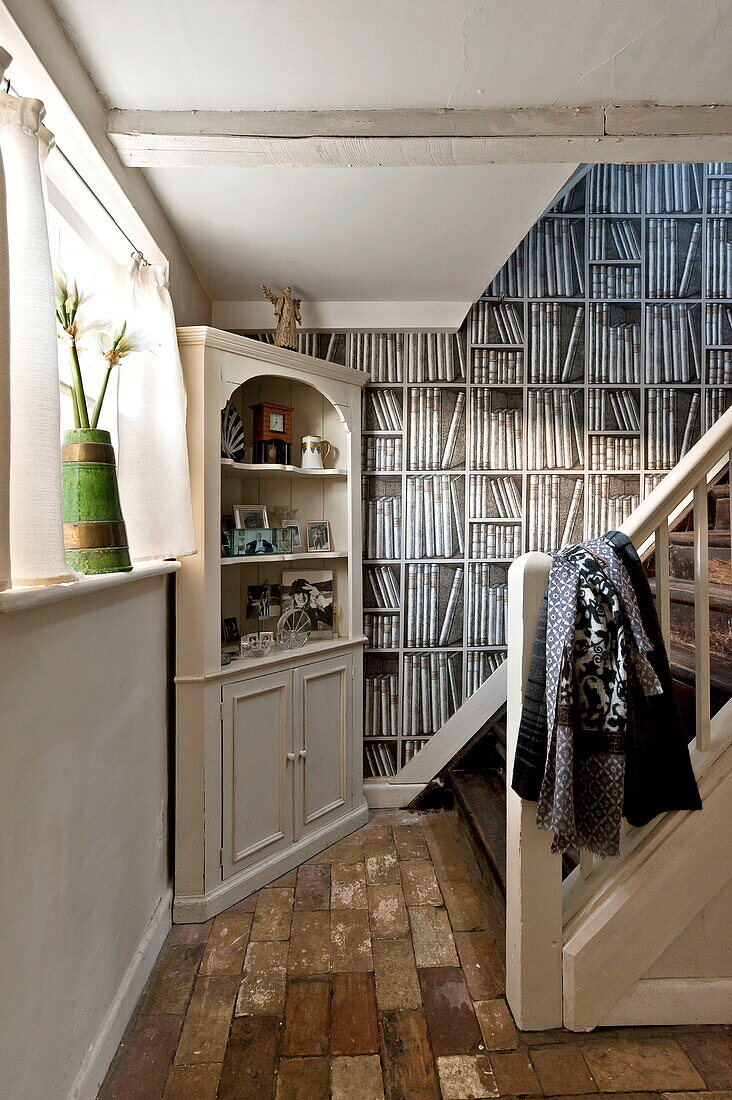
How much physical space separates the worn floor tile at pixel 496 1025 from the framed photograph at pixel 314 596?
5.01 ft

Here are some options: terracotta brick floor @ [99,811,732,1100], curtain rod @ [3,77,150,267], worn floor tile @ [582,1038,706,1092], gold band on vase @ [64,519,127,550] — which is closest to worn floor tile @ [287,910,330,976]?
terracotta brick floor @ [99,811,732,1100]

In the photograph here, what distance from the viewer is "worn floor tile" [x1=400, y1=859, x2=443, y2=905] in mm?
2355

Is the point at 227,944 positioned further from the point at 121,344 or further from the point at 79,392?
the point at 121,344

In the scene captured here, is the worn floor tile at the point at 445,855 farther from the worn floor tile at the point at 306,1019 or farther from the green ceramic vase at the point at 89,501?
the green ceramic vase at the point at 89,501

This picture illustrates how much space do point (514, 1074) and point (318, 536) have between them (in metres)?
2.02

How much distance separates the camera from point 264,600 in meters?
2.87

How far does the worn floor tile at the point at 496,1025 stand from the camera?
5.50 feet

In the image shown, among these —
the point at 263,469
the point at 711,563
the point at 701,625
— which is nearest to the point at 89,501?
the point at 263,469

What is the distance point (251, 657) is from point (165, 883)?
0.83 meters

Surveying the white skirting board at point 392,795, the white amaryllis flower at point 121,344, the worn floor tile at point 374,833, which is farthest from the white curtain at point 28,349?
the white skirting board at point 392,795

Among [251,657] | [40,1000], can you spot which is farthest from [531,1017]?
[251,657]

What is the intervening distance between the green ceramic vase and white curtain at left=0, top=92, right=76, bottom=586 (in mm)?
341

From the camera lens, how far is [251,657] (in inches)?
101

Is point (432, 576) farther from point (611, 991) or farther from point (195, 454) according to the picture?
point (611, 991)
